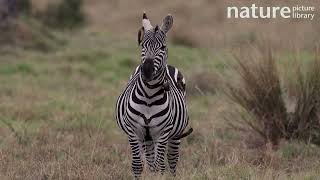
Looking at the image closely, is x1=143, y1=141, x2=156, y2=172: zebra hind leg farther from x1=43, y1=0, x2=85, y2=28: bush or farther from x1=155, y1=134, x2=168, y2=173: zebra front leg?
x1=43, y1=0, x2=85, y2=28: bush

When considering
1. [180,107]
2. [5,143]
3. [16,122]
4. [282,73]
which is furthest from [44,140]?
[282,73]

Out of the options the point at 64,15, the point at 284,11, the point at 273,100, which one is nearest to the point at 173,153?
the point at 273,100

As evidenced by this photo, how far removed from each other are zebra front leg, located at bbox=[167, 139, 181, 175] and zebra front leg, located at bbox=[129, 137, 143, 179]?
63 cm

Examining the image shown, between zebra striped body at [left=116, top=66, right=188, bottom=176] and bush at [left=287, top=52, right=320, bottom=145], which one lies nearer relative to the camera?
zebra striped body at [left=116, top=66, right=188, bottom=176]

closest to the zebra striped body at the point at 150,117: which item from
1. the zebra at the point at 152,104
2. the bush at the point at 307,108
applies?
the zebra at the point at 152,104

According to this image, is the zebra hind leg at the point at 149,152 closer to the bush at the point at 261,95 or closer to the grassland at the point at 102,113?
the grassland at the point at 102,113

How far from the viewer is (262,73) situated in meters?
8.08

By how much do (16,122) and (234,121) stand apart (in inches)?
114

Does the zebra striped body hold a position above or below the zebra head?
below

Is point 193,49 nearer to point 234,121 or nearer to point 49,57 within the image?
point 49,57

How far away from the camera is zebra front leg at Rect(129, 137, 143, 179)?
621 centimetres

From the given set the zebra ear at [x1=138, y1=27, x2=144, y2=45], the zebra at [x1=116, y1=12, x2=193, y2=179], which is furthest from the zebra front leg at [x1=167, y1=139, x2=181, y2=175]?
the zebra ear at [x1=138, y1=27, x2=144, y2=45]

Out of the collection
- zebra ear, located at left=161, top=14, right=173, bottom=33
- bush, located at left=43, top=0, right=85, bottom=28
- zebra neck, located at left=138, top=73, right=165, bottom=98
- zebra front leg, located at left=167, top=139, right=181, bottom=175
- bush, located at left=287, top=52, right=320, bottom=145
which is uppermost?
bush, located at left=43, top=0, right=85, bottom=28

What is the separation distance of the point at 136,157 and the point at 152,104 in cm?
55
